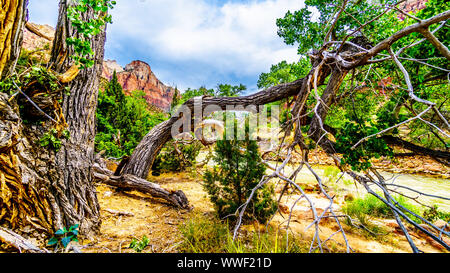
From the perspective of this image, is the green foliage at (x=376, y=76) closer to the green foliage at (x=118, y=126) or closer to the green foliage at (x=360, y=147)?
the green foliage at (x=360, y=147)

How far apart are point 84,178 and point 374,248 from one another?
12.7 feet

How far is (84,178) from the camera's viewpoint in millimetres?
1948

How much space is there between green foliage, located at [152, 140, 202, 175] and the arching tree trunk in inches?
187

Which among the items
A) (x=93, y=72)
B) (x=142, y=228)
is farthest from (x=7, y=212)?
(x=93, y=72)

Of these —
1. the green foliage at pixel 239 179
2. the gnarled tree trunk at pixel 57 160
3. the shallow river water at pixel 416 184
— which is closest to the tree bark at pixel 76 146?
the gnarled tree trunk at pixel 57 160

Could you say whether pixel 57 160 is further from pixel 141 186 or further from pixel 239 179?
pixel 239 179

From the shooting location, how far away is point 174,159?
6.29m

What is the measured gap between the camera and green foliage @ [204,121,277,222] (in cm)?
271

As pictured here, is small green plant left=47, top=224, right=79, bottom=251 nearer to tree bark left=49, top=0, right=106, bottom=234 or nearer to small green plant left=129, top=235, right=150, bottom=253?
tree bark left=49, top=0, right=106, bottom=234

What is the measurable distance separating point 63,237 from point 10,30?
5.94 ft

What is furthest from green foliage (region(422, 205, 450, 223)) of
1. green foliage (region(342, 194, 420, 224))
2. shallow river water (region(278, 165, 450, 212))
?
shallow river water (region(278, 165, 450, 212))

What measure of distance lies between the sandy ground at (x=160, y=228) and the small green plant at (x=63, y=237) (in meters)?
0.15
